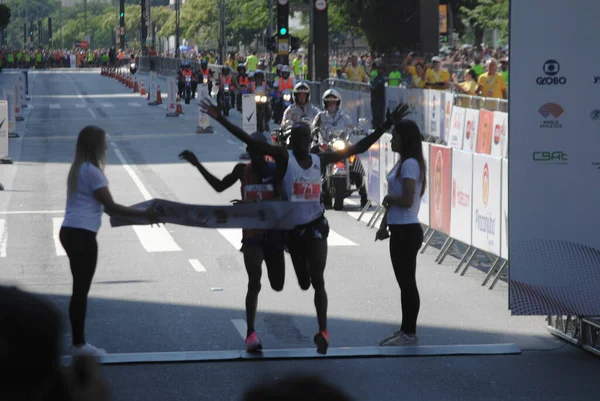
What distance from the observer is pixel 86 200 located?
9.41m

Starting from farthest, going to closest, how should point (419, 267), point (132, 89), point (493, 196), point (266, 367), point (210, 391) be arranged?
point (132, 89) < point (419, 267) < point (493, 196) < point (266, 367) < point (210, 391)

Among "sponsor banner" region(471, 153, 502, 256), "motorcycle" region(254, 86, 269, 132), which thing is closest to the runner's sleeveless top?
"sponsor banner" region(471, 153, 502, 256)

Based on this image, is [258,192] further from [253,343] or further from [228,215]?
[253,343]

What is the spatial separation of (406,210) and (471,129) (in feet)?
48.5

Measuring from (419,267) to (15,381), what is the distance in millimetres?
12376

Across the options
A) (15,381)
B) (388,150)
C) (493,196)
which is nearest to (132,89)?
(388,150)

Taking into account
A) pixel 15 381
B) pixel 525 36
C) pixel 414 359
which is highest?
pixel 525 36

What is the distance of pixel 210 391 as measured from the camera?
28.7 feet

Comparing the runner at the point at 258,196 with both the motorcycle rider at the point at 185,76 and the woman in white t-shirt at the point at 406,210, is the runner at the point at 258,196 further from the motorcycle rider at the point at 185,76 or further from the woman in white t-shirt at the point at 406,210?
the motorcycle rider at the point at 185,76

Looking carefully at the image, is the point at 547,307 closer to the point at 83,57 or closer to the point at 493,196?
the point at 493,196

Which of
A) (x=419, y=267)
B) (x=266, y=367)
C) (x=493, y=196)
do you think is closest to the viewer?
(x=266, y=367)

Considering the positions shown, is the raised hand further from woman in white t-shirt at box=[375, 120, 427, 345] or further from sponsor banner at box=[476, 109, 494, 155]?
sponsor banner at box=[476, 109, 494, 155]

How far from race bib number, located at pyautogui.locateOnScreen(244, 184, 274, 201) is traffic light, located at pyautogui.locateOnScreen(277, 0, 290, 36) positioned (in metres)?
38.4

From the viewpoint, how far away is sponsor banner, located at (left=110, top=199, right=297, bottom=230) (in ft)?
30.4
